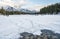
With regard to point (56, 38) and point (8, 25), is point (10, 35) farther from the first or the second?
point (56, 38)

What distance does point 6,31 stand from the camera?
2754mm

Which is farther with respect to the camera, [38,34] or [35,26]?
[35,26]

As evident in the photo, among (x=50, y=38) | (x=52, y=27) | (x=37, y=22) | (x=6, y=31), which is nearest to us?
(x=50, y=38)

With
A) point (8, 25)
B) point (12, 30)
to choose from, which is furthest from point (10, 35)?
point (8, 25)

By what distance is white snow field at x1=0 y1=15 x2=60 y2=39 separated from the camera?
2653 millimetres

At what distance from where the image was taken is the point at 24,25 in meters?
2.99

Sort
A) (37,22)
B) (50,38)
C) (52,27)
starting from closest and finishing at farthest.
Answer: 1. (50,38)
2. (52,27)
3. (37,22)

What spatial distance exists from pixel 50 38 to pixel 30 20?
0.97 meters

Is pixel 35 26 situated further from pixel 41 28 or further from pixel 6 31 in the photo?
pixel 6 31

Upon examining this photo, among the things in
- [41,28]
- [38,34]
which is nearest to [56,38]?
[38,34]

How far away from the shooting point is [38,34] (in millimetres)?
2523

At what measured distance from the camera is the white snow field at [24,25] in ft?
8.70

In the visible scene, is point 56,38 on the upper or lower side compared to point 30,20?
lower

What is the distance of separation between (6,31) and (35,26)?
1.97 feet
